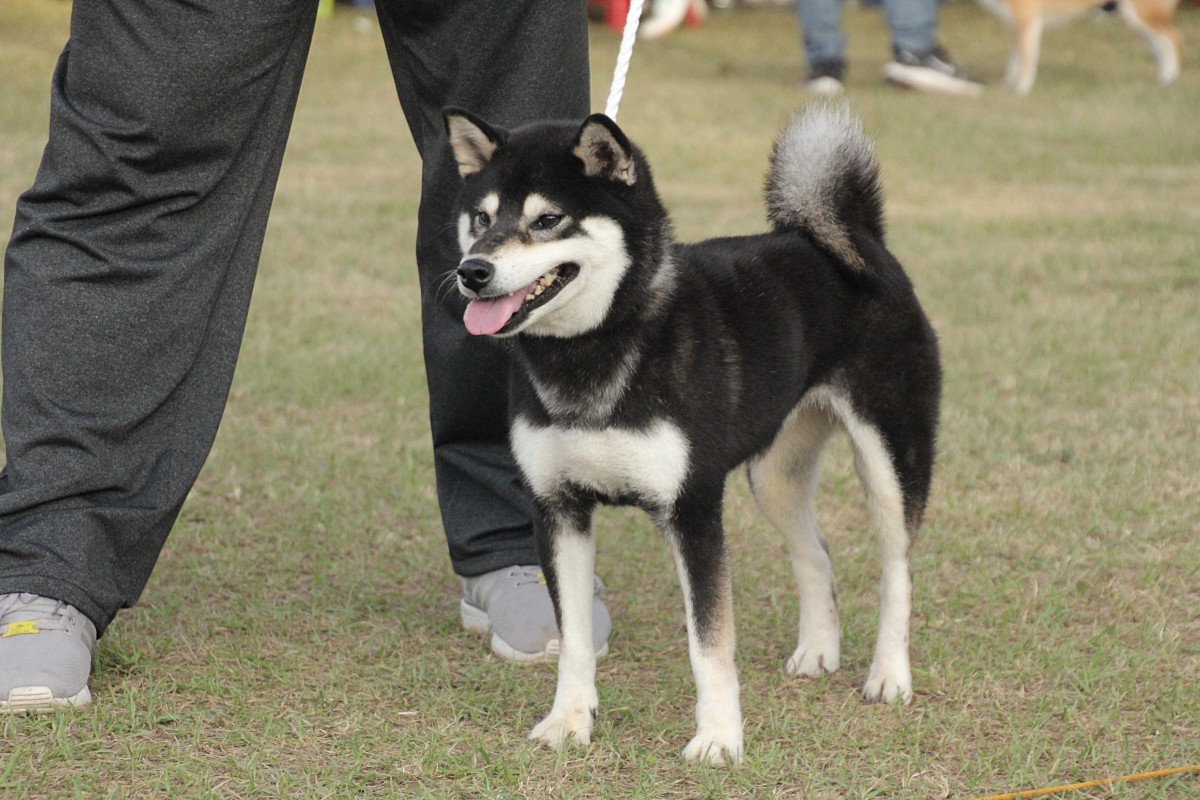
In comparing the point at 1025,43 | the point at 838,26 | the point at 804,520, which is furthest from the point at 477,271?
the point at 1025,43

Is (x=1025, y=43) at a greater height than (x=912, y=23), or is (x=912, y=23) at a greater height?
(x=912, y=23)

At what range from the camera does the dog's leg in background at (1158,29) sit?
1066 cm

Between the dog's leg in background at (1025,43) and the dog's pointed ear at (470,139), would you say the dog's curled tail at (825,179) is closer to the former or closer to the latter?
the dog's pointed ear at (470,139)

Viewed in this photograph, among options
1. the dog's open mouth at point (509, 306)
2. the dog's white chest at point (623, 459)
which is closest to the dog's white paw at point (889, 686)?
the dog's white chest at point (623, 459)

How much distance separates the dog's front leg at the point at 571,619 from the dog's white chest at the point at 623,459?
13cm

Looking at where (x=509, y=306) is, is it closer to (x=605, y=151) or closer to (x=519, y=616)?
(x=605, y=151)

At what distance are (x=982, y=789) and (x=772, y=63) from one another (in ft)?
33.2

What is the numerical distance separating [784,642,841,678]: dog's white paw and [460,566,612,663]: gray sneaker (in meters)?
0.39

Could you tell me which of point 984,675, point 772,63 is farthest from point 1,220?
point 772,63

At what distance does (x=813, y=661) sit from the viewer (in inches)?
113

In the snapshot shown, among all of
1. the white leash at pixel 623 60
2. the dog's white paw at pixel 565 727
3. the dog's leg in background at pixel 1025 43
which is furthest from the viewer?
the dog's leg in background at pixel 1025 43

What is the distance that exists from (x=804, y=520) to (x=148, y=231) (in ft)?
4.68

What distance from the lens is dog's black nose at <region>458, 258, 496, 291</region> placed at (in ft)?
7.49

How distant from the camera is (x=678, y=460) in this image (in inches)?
95.0
